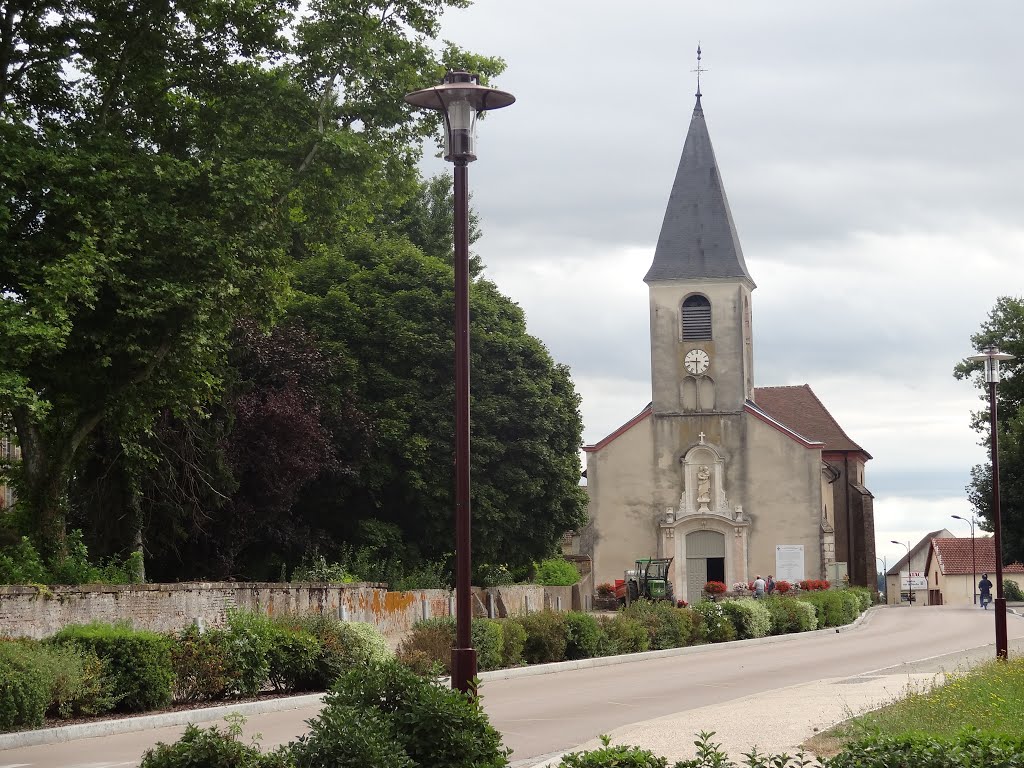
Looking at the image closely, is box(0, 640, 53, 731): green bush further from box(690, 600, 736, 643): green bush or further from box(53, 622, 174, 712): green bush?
box(690, 600, 736, 643): green bush

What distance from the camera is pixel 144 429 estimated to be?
82.5ft

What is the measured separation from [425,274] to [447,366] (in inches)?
117

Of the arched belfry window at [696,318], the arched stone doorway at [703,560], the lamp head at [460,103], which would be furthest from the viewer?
the arched belfry window at [696,318]

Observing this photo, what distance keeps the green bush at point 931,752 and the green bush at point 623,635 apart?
2270 centimetres

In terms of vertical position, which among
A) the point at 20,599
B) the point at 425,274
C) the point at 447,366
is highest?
the point at 425,274

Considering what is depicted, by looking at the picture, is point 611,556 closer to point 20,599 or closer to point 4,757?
point 20,599

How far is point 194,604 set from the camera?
23.5 meters

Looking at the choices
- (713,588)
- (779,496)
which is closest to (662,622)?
(713,588)

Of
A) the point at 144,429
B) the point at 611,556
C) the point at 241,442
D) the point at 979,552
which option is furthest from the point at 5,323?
the point at 979,552

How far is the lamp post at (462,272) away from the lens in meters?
11.8

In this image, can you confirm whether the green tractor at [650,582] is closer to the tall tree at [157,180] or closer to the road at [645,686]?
the road at [645,686]

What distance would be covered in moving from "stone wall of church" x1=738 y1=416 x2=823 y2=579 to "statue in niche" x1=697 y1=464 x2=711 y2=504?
141 centimetres

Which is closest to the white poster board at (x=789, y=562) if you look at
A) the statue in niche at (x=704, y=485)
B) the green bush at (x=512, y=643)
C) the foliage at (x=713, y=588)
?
the statue in niche at (x=704, y=485)

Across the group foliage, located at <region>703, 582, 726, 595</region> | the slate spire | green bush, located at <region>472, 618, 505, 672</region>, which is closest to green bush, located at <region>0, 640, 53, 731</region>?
green bush, located at <region>472, 618, 505, 672</region>
